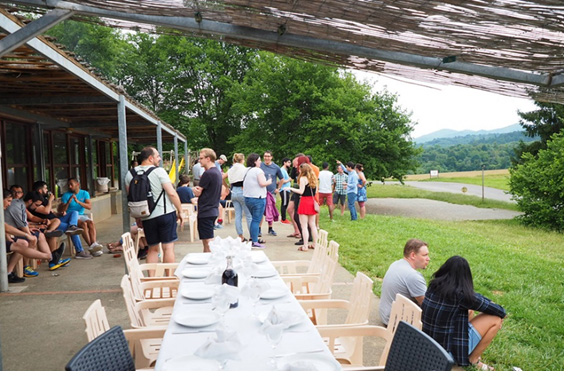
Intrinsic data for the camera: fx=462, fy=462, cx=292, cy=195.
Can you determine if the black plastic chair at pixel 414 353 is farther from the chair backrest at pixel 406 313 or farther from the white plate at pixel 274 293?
the white plate at pixel 274 293

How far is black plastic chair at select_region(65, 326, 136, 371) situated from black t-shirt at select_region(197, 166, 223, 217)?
11.9ft

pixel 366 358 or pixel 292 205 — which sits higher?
pixel 292 205

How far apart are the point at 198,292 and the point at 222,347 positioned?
1063 millimetres

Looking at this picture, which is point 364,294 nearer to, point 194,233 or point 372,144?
point 194,233

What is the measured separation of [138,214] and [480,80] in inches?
145

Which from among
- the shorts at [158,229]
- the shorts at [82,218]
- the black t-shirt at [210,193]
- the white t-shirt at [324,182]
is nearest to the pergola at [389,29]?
the shorts at [158,229]

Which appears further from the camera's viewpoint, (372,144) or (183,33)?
(372,144)

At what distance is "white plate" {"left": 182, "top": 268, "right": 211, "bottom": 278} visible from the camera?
373cm

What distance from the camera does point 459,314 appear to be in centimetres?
340

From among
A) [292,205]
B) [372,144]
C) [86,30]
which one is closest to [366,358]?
[292,205]

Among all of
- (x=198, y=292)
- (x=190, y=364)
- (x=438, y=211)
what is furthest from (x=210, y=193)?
(x=438, y=211)

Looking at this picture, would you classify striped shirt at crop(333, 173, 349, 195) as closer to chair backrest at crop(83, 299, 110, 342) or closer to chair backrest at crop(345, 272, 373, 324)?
chair backrest at crop(345, 272, 373, 324)

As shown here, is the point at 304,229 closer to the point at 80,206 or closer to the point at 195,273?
the point at 80,206
